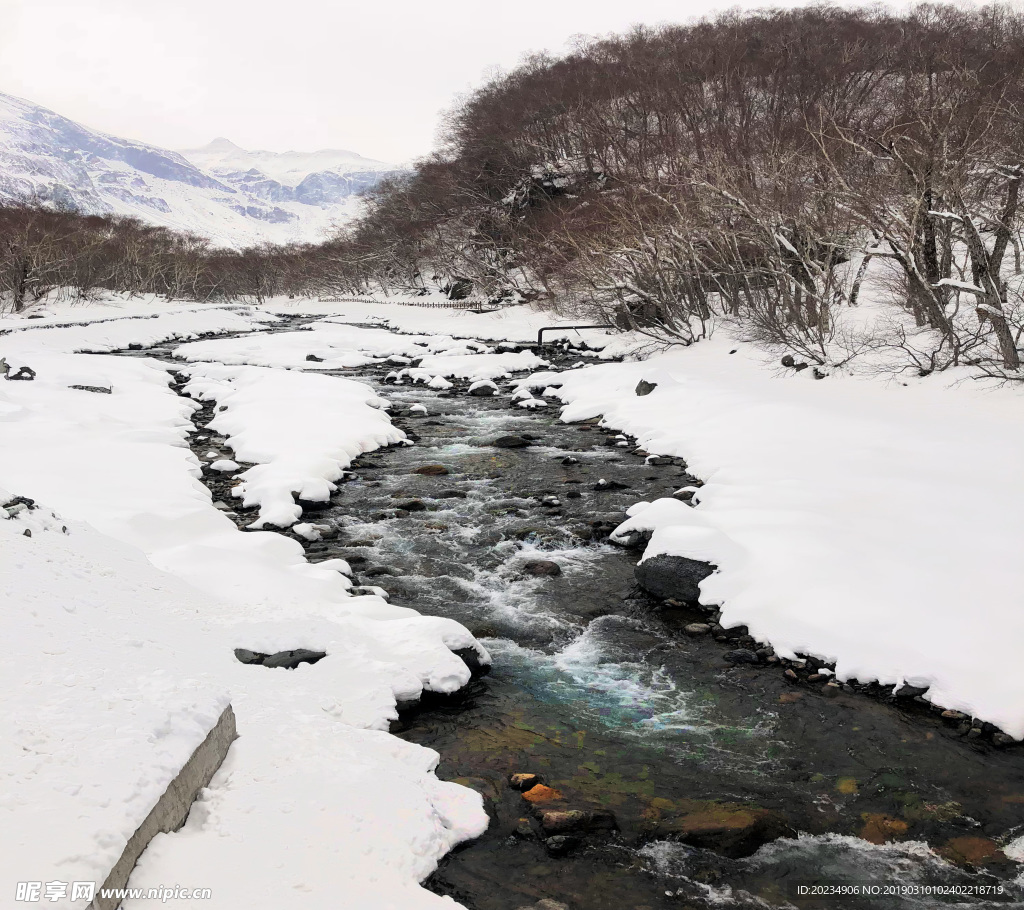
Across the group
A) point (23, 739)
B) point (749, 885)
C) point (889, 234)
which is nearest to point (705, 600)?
point (749, 885)

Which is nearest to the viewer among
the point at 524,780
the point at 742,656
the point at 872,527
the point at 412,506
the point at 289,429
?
the point at 524,780

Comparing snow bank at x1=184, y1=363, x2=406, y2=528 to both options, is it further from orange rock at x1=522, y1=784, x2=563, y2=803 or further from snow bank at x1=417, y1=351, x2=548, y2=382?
orange rock at x1=522, y1=784, x2=563, y2=803

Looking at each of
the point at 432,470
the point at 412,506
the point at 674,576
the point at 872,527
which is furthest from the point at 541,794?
the point at 432,470

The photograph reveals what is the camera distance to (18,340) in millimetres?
25438

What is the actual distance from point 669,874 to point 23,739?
3.22 meters

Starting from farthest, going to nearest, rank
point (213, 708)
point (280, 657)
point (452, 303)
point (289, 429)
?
point (452, 303)
point (289, 429)
point (280, 657)
point (213, 708)

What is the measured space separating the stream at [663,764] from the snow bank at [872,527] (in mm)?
423

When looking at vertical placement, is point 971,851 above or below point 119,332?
below

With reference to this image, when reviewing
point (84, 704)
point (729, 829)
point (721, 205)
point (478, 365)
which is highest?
point (721, 205)

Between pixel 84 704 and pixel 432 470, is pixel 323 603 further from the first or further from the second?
pixel 432 470

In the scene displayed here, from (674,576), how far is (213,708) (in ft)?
15.3

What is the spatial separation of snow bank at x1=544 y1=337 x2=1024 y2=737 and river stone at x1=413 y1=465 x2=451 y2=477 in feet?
12.6

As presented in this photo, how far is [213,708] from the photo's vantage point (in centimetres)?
367

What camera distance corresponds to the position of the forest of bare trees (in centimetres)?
1352
